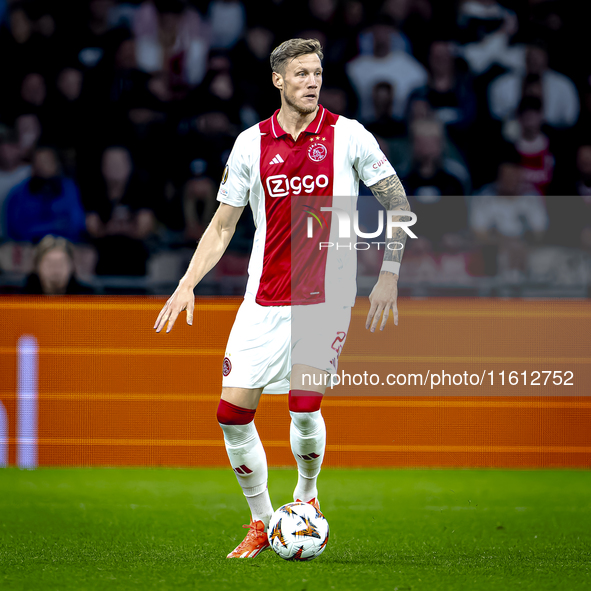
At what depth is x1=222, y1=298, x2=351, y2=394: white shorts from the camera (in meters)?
4.07

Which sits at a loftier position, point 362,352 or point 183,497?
point 362,352

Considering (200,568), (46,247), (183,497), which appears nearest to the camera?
(200,568)

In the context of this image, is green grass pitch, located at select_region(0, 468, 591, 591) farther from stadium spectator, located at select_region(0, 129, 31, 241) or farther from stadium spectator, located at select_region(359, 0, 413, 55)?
stadium spectator, located at select_region(359, 0, 413, 55)

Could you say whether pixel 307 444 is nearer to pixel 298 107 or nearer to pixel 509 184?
pixel 298 107

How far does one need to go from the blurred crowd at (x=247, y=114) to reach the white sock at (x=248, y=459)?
3.67 meters

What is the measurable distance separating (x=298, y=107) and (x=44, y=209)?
4.48 meters

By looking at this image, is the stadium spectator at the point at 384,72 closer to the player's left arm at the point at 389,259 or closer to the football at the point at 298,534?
the player's left arm at the point at 389,259

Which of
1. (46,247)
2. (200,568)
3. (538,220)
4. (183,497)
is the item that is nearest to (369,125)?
(538,220)

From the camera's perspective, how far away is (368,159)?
4191mm

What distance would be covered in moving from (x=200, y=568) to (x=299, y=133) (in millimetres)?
1962

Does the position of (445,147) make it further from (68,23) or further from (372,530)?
(372,530)

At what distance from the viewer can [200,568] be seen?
143 inches

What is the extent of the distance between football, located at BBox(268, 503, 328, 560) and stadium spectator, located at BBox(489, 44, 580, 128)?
5.69 meters

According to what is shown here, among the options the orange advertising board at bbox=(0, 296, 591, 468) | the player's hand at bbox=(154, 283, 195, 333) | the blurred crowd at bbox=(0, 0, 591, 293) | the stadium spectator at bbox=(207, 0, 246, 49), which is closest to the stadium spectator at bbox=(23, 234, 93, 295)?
the orange advertising board at bbox=(0, 296, 591, 468)
